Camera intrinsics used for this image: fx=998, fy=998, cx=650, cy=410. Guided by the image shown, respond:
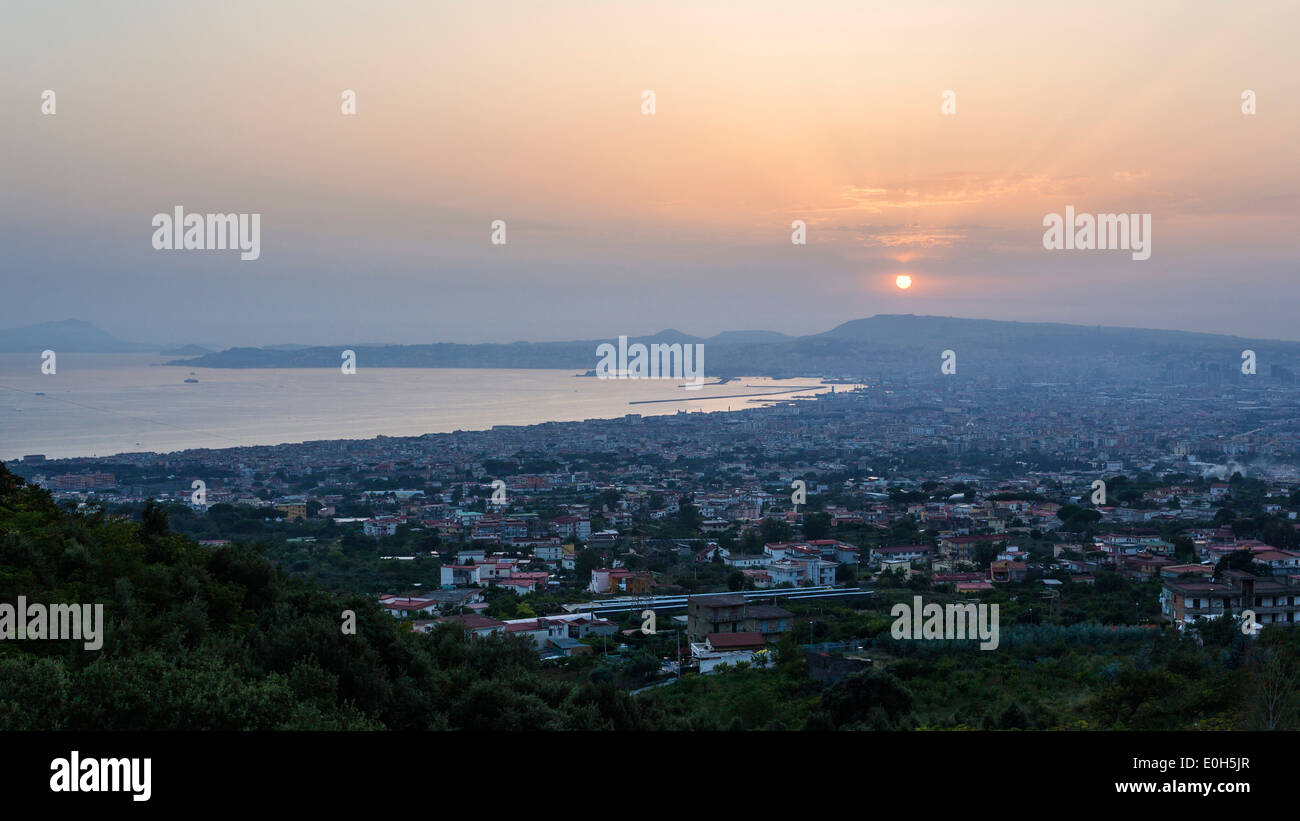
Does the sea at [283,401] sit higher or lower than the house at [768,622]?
higher

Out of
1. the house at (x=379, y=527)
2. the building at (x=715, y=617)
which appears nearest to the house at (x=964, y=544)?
the building at (x=715, y=617)

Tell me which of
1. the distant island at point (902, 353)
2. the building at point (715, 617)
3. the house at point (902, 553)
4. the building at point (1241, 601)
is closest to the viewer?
the building at point (1241, 601)

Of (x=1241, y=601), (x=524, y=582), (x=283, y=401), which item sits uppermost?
(x=283, y=401)

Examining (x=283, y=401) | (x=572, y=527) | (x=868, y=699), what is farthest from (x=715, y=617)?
(x=283, y=401)

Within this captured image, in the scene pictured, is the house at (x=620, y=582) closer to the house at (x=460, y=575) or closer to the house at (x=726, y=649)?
the house at (x=460, y=575)

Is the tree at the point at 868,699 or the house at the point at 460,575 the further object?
the house at the point at 460,575

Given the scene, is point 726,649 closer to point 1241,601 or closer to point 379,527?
point 1241,601

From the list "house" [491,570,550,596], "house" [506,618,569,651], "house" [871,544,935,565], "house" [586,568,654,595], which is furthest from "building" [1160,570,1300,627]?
"house" [491,570,550,596]

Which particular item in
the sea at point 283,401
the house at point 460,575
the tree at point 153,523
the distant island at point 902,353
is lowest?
the house at point 460,575

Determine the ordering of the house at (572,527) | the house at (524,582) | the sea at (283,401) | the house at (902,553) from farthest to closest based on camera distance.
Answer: the sea at (283,401) < the house at (572,527) < the house at (902,553) < the house at (524,582)
